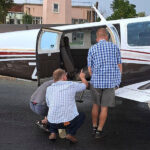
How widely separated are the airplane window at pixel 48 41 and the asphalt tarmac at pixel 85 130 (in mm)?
1489

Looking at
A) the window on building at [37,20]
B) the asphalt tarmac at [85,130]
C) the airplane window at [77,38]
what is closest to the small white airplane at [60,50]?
the airplane window at [77,38]

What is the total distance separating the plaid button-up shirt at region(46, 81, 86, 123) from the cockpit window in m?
2.50

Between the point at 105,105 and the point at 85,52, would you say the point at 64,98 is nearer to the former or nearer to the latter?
the point at 105,105

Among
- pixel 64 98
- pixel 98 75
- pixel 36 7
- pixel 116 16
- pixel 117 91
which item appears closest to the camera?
pixel 64 98

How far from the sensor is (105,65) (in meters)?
5.50

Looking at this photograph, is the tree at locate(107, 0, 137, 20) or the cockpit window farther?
the tree at locate(107, 0, 137, 20)

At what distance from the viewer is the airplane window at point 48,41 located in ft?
22.9

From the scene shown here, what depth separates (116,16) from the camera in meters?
37.6

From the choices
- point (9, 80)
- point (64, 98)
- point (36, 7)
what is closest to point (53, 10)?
point (36, 7)

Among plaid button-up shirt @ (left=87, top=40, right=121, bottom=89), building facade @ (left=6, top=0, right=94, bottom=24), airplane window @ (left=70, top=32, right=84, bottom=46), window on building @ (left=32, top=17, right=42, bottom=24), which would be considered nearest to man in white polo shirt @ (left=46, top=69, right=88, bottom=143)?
plaid button-up shirt @ (left=87, top=40, right=121, bottom=89)

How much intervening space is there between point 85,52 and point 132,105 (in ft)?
5.97

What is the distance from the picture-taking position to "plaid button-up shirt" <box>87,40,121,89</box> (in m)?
5.50

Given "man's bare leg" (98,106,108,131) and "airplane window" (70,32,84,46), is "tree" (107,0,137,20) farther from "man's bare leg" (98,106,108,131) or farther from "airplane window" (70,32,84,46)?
"man's bare leg" (98,106,108,131)

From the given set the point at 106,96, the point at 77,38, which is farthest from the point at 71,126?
the point at 77,38
